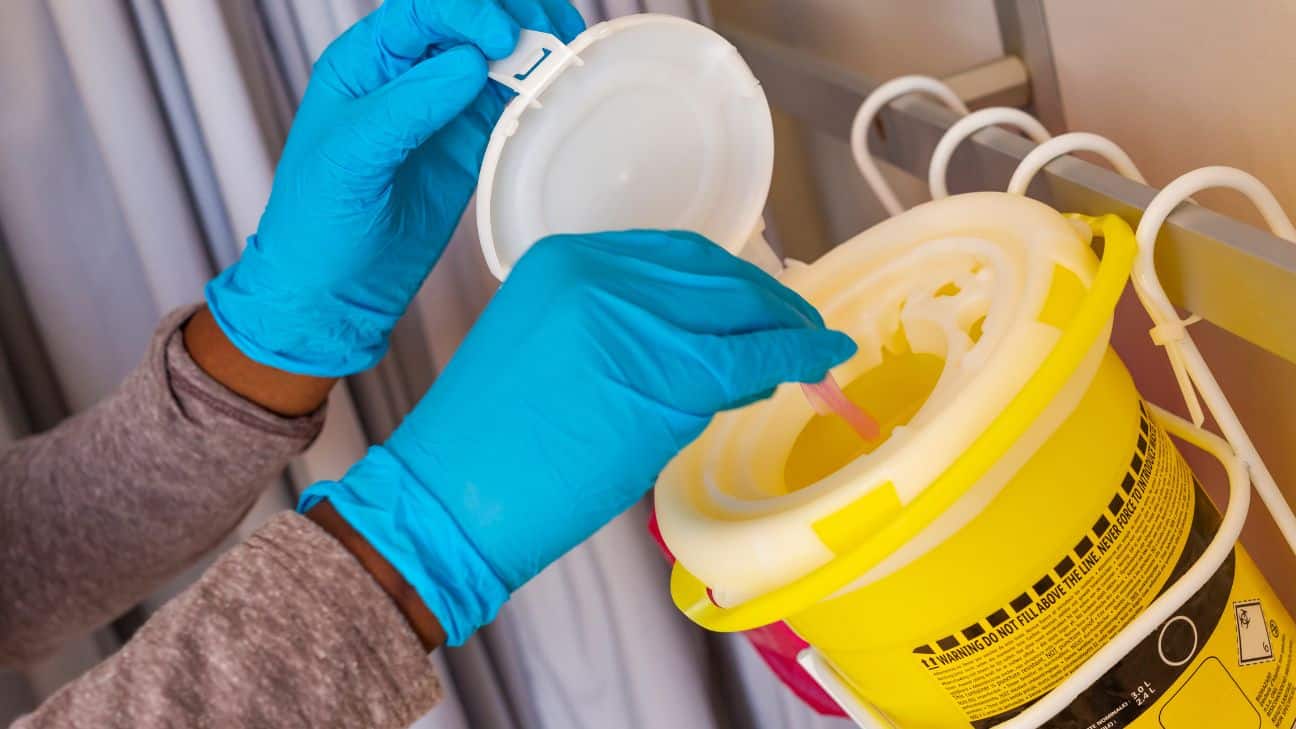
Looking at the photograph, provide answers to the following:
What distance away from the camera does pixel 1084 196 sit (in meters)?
0.70

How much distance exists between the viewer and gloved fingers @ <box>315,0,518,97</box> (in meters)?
0.68

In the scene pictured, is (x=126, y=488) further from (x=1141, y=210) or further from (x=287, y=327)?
(x=1141, y=210)

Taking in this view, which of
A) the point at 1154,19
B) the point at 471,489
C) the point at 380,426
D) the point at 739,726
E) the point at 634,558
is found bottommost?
the point at 739,726

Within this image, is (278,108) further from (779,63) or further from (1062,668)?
(1062,668)

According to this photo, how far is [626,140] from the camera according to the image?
73cm

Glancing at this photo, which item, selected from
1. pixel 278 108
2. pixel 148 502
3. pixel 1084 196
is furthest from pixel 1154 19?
pixel 148 502

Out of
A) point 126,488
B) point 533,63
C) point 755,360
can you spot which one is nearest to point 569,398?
point 755,360

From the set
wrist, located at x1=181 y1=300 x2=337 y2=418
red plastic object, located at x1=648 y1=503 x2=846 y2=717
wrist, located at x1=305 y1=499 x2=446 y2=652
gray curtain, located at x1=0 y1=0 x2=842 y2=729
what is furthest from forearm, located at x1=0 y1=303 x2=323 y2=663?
red plastic object, located at x1=648 y1=503 x2=846 y2=717

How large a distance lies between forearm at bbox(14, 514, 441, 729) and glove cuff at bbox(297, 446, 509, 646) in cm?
2

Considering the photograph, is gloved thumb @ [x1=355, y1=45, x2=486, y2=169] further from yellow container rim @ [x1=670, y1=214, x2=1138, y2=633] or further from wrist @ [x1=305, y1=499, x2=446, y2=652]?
yellow container rim @ [x1=670, y1=214, x2=1138, y2=633]

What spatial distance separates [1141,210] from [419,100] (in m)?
0.45

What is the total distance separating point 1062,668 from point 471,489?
13.6 inches

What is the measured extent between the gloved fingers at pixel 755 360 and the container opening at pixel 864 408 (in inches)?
5.2

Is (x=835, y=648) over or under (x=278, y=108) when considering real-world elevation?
under
